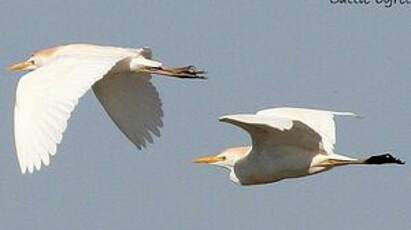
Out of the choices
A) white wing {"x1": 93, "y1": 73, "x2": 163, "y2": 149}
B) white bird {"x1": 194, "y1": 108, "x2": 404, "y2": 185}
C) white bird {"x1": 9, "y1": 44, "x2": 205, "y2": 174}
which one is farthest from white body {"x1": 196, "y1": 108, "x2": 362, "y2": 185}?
white wing {"x1": 93, "y1": 73, "x2": 163, "y2": 149}

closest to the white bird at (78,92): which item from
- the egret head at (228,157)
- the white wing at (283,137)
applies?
the egret head at (228,157)

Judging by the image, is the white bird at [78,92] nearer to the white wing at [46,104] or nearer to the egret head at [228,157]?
the white wing at [46,104]

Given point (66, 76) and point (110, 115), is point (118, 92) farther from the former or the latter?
point (66, 76)

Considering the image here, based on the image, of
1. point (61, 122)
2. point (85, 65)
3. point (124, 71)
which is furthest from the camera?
point (124, 71)

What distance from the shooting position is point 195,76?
2098cm

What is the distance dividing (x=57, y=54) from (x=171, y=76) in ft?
3.35

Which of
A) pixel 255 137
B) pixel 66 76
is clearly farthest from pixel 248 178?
pixel 66 76

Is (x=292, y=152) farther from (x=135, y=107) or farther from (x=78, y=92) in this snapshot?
(x=135, y=107)

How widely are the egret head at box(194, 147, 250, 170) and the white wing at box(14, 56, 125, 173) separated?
Answer: 1.32 m

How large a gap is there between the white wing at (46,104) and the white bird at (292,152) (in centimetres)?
140

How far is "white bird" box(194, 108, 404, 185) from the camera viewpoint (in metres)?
19.2

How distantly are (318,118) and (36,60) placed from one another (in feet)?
9.64

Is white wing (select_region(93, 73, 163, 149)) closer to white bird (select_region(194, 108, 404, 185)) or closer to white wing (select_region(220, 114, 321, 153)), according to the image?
white bird (select_region(194, 108, 404, 185))

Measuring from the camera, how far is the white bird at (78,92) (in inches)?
718
